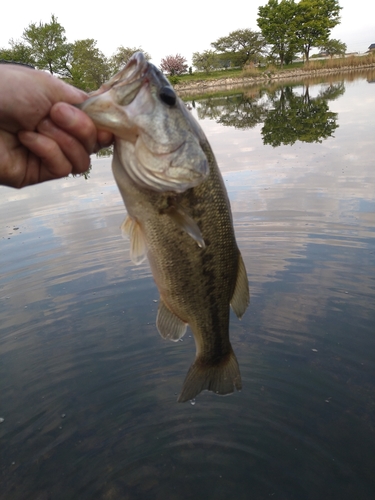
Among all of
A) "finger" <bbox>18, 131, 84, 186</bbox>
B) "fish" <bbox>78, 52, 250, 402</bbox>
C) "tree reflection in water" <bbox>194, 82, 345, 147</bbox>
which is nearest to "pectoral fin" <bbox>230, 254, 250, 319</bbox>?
"fish" <bbox>78, 52, 250, 402</bbox>

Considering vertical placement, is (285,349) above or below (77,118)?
below

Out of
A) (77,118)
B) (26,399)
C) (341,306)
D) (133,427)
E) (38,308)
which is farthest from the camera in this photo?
(38,308)

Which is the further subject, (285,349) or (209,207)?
(285,349)

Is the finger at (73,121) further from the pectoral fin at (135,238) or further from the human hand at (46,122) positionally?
the pectoral fin at (135,238)

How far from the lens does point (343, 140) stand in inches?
498

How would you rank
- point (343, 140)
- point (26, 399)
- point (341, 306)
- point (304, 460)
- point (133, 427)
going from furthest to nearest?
1. point (343, 140)
2. point (341, 306)
3. point (26, 399)
4. point (133, 427)
5. point (304, 460)

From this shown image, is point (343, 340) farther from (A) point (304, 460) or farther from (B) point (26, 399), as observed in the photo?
(B) point (26, 399)

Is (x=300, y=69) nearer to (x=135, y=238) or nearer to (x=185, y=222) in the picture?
(x=135, y=238)

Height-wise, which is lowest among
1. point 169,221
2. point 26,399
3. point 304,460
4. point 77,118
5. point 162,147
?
point 304,460

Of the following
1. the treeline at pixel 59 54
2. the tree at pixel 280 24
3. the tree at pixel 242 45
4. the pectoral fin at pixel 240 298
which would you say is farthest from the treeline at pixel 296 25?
the pectoral fin at pixel 240 298

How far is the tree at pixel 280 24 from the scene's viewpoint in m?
61.0

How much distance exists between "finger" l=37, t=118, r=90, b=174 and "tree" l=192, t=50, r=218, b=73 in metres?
75.0

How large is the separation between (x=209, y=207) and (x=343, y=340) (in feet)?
8.91

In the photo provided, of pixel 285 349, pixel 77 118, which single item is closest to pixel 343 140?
pixel 285 349
